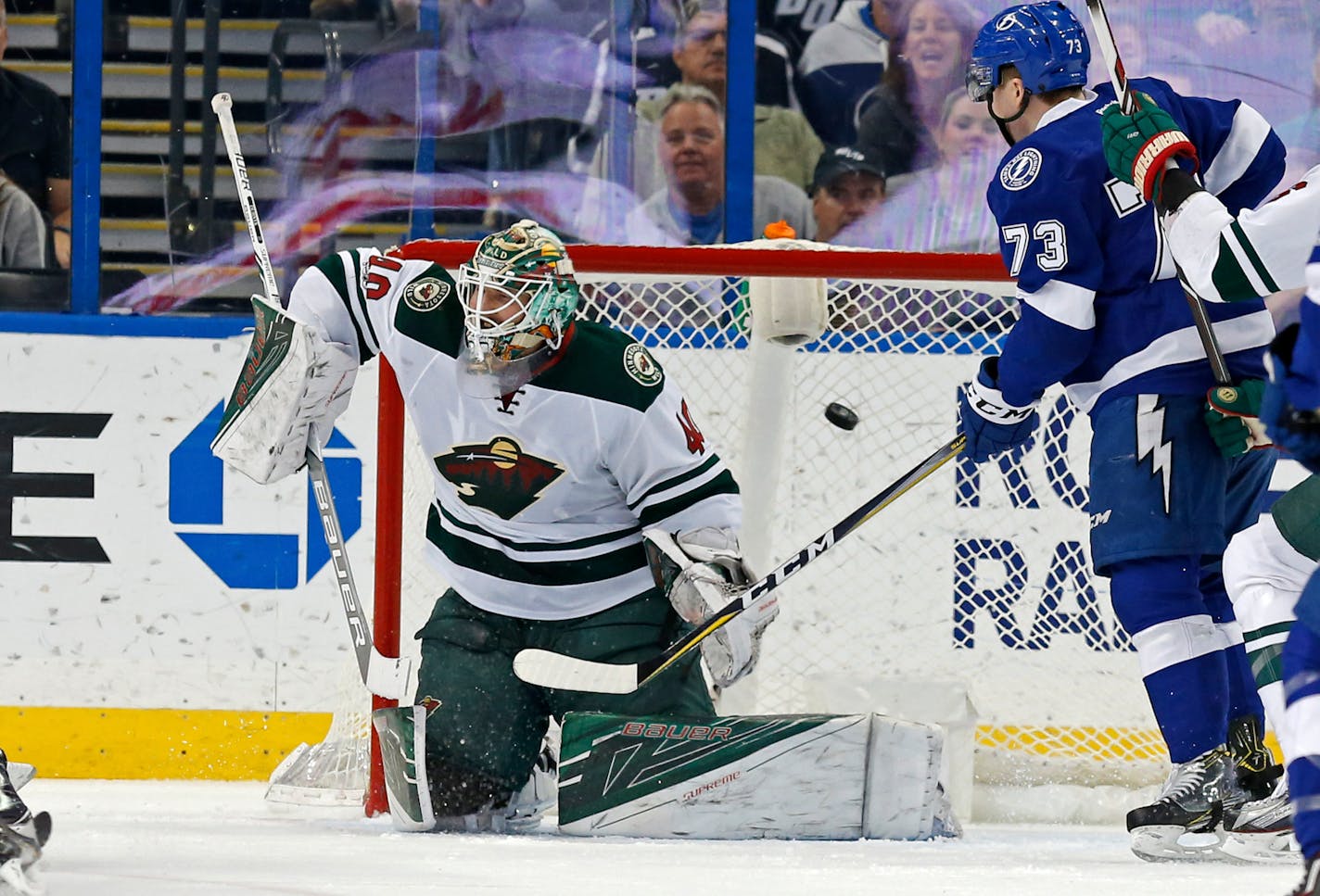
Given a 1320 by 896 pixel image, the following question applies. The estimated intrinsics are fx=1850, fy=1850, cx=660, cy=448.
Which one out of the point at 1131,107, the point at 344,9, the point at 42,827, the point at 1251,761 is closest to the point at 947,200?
the point at 344,9

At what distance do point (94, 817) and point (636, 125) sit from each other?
7.08 feet

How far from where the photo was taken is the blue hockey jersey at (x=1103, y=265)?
254cm

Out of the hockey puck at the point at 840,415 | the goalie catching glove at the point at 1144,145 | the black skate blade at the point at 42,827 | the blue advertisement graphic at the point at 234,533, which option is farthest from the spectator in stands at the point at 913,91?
the black skate blade at the point at 42,827

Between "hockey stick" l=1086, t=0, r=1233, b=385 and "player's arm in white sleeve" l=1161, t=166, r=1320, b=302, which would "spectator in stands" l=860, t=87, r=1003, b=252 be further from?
"player's arm in white sleeve" l=1161, t=166, r=1320, b=302

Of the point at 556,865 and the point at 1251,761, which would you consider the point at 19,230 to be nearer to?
the point at 556,865

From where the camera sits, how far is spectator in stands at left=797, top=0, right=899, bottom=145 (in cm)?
439

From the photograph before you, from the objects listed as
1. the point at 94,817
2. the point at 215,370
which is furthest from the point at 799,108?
the point at 94,817

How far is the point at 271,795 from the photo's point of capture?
10.6ft

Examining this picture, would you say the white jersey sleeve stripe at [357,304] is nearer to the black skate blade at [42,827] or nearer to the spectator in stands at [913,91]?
the black skate blade at [42,827]

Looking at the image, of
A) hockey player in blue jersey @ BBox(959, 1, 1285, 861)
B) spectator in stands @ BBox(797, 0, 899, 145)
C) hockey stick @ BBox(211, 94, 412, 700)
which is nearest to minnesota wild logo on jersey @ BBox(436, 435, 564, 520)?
hockey stick @ BBox(211, 94, 412, 700)

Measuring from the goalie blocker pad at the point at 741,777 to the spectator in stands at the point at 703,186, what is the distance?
1890 millimetres

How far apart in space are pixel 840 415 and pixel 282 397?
4.42ft

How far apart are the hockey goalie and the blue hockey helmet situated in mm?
682

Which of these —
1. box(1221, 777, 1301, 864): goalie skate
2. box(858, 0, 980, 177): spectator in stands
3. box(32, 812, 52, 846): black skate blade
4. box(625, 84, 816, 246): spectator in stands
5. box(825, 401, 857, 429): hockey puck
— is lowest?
box(1221, 777, 1301, 864): goalie skate
